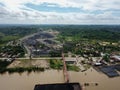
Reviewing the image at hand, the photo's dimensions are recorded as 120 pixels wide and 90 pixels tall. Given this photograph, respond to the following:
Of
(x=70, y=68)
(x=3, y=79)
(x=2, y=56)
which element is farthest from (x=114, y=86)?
(x=2, y=56)

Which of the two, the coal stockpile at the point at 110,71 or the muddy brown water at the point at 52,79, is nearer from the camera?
the muddy brown water at the point at 52,79

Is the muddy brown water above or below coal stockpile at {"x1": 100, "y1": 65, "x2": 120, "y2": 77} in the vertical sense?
below

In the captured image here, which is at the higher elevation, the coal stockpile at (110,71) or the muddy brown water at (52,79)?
the coal stockpile at (110,71)

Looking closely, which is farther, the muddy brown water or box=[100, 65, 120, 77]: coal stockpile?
box=[100, 65, 120, 77]: coal stockpile

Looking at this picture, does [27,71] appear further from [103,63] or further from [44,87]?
[103,63]

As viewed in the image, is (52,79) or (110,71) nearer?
(52,79)
